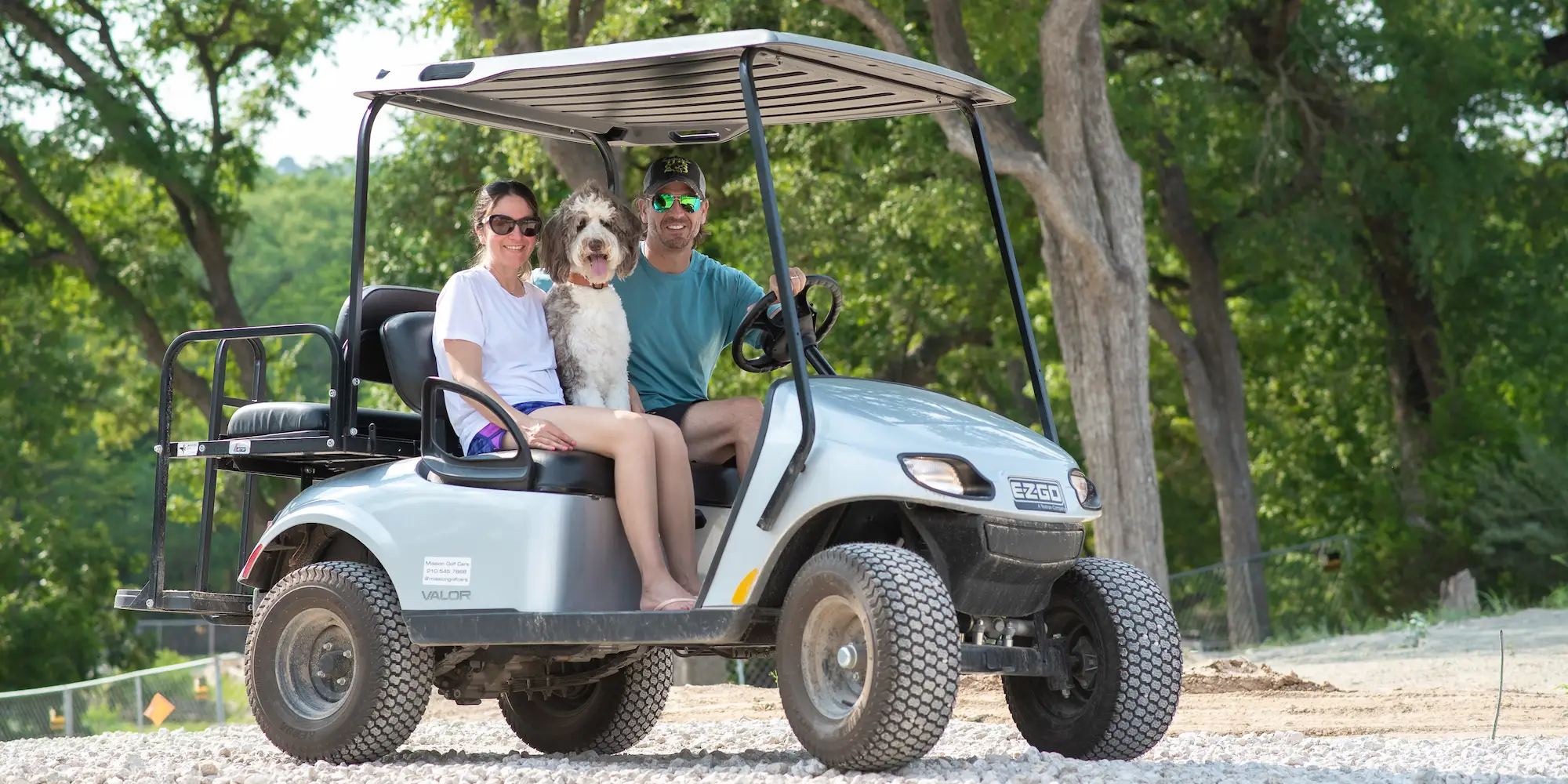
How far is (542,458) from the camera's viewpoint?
6.12m

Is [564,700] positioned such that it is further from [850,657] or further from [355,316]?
[850,657]

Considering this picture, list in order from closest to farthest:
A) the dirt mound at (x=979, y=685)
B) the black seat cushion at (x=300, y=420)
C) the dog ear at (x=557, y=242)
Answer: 1. the dog ear at (x=557, y=242)
2. the black seat cushion at (x=300, y=420)
3. the dirt mound at (x=979, y=685)

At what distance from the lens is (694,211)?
6941mm

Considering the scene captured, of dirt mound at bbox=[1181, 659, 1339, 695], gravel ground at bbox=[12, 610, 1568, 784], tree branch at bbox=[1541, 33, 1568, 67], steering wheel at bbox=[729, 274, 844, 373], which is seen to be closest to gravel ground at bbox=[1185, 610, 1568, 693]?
gravel ground at bbox=[12, 610, 1568, 784]

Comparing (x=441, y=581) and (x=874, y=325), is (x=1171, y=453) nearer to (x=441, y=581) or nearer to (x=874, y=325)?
(x=874, y=325)

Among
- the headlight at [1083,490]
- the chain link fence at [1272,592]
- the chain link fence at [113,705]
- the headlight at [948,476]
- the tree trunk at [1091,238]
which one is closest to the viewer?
the headlight at [948,476]

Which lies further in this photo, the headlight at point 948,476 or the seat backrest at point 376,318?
the seat backrest at point 376,318

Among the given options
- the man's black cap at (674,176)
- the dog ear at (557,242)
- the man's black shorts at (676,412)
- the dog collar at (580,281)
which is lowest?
the man's black shorts at (676,412)

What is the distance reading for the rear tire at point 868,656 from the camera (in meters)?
5.21

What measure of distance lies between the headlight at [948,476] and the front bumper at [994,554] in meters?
0.10

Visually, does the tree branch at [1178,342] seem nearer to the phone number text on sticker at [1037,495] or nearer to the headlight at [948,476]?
the phone number text on sticker at [1037,495]

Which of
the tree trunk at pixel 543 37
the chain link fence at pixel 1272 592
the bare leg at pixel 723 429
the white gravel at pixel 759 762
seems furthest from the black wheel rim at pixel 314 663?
the chain link fence at pixel 1272 592

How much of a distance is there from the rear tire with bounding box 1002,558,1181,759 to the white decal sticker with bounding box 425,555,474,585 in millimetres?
1963

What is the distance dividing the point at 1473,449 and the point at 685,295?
19.4m
